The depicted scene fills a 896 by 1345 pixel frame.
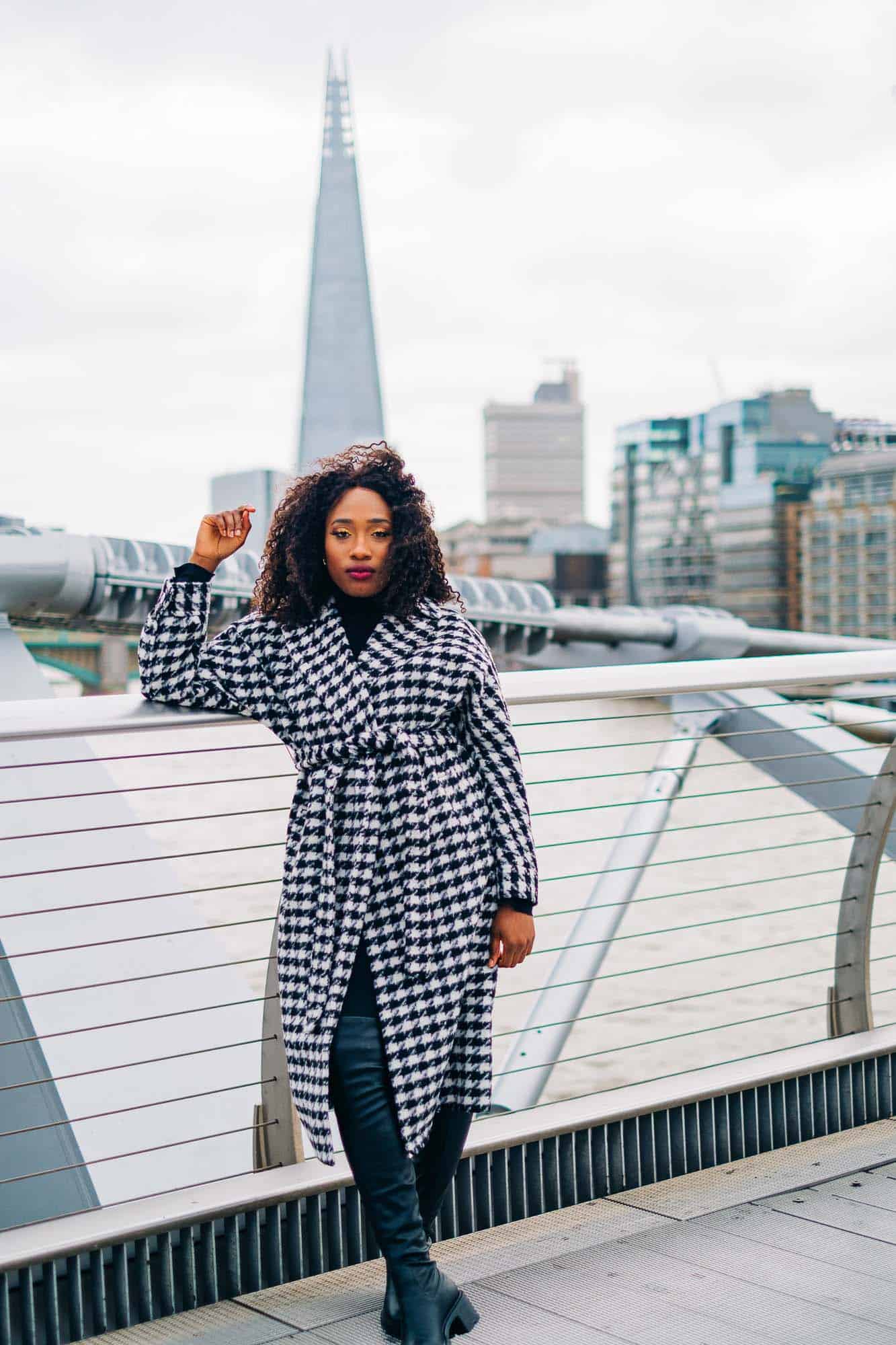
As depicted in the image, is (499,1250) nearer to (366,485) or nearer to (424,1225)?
(424,1225)

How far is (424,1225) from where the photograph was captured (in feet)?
7.72

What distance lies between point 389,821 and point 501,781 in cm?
20

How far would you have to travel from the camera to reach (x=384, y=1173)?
7.42 ft

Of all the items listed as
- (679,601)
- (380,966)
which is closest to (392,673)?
(380,966)

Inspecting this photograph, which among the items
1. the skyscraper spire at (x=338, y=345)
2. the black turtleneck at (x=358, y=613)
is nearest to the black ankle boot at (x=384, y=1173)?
the black turtleneck at (x=358, y=613)

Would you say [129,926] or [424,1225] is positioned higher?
[424,1225]

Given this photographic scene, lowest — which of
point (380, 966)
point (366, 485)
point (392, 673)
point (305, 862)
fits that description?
point (380, 966)

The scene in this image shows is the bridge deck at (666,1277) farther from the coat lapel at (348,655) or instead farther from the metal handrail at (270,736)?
the coat lapel at (348,655)

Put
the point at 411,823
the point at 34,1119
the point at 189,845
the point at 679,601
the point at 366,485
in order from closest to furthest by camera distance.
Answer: the point at 411,823 < the point at 366,485 < the point at 34,1119 < the point at 189,845 < the point at 679,601

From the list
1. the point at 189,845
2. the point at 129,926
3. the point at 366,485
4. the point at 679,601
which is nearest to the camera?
the point at 366,485

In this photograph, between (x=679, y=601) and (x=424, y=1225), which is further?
(x=679, y=601)

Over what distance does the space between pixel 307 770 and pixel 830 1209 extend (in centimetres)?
143

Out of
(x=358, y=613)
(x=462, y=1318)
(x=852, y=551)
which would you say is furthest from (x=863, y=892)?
(x=852, y=551)

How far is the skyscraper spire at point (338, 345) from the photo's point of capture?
86.6 m
